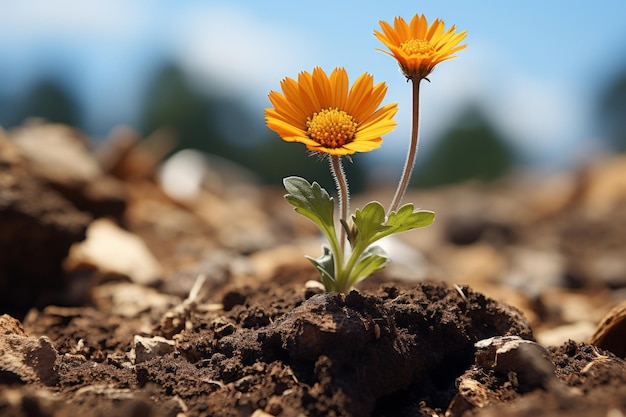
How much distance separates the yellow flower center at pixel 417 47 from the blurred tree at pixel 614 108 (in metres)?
42.8

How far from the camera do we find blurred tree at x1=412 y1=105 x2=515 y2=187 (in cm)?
3934

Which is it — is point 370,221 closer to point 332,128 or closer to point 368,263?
point 368,263

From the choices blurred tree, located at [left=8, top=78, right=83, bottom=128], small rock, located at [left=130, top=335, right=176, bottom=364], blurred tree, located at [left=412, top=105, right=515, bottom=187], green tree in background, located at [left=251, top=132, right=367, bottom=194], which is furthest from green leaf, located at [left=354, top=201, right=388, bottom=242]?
blurred tree, located at [left=8, top=78, right=83, bottom=128]

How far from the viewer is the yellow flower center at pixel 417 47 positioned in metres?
2.45

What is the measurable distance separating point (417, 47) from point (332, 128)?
0.42 m

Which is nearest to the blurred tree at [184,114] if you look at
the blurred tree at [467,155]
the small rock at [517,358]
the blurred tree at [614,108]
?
the blurred tree at [467,155]

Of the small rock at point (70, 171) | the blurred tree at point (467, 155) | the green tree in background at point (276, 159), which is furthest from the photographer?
the blurred tree at point (467, 155)

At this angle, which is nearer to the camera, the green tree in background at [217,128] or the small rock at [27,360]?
the small rock at [27,360]

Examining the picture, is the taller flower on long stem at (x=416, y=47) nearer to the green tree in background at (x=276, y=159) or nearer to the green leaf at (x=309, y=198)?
the green leaf at (x=309, y=198)

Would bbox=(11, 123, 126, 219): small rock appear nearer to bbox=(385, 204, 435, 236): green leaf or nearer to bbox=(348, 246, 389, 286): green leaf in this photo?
bbox=(348, 246, 389, 286): green leaf

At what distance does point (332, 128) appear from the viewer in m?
2.44

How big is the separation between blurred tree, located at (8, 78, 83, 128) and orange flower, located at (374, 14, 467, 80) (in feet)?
133

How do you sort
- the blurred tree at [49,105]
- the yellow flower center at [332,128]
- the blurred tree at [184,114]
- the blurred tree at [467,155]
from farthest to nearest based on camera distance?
the blurred tree at [49,105] → the blurred tree at [467,155] → the blurred tree at [184,114] → the yellow flower center at [332,128]

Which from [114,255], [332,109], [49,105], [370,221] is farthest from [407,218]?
[49,105]
